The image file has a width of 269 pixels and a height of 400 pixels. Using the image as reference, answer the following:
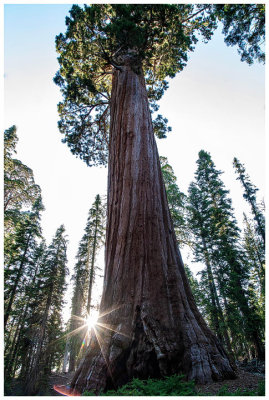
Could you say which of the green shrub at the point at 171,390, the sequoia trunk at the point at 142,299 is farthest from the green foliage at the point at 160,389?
the sequoia trunk at the point at 142,299

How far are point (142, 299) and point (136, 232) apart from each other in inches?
43.1

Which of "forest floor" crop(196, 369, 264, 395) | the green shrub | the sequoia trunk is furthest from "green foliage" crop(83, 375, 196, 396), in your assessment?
the sequoia trunk

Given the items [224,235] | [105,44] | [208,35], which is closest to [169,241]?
[105,44]

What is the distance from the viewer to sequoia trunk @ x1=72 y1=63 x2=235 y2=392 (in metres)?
2.66

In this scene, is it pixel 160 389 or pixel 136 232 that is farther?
pixel 136 232

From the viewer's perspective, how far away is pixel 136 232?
3.69m

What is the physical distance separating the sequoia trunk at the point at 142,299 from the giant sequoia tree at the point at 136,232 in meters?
0.01

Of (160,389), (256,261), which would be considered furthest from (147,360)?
(256,261)

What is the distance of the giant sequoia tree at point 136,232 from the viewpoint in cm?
270

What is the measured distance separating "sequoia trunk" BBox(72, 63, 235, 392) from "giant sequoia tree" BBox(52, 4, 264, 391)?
13 mm

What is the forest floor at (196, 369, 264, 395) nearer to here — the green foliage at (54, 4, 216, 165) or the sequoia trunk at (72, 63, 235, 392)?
the sequoia trunk at (72, 63, 235, 392)

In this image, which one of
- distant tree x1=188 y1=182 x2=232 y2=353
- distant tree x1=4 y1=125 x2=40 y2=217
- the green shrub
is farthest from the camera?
distant tree x1=188 y1=182 x2=232 y2=353

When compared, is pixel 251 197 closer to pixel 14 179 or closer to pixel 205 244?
pixel 205 244

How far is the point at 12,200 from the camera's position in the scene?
12953 millimetres
